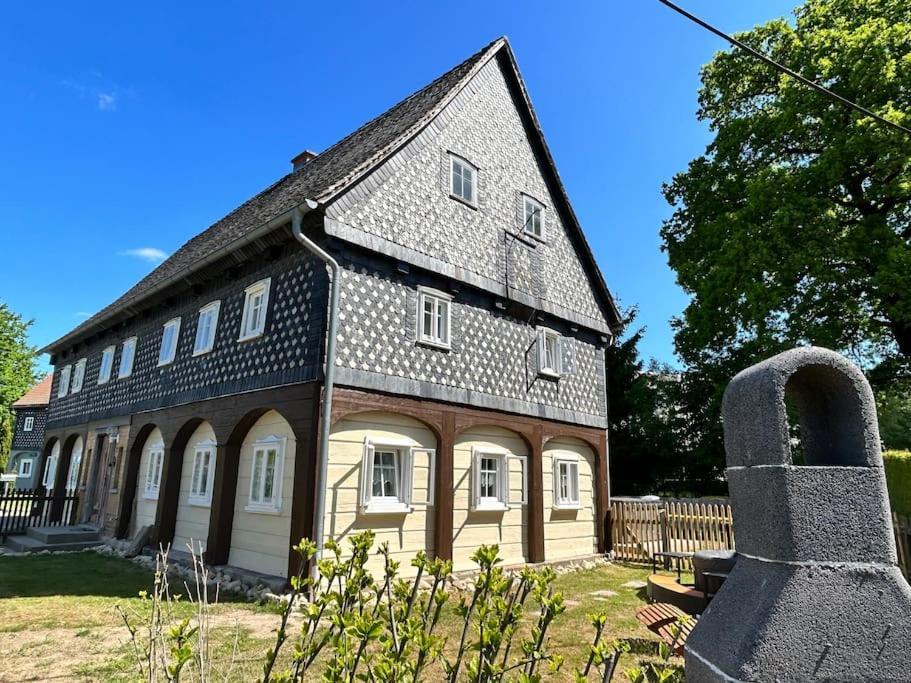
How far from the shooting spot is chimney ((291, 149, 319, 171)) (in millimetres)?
17397

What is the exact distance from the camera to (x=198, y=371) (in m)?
12.2

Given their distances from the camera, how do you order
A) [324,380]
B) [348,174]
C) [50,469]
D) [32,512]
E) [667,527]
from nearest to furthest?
[324,380] → [348,174] → [667,527] → [32,512] → [50,469]

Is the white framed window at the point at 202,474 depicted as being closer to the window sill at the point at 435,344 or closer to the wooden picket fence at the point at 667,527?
the window sill at the point at 435,344

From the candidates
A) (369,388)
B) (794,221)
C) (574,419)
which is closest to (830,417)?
(369,388)

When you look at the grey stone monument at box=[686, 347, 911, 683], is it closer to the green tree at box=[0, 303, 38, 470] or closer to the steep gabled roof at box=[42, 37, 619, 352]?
the steep gabled roof at box=[42, 37, 619, 352]

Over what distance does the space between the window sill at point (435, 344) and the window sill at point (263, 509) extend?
382 cm

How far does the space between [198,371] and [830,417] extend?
11.9 m

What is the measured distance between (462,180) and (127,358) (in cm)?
1094

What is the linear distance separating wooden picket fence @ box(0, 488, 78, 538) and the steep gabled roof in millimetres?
5270

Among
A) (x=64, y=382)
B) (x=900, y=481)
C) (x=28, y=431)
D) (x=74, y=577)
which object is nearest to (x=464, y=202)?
(x=900, y=481)

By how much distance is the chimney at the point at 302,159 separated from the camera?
17.4 m

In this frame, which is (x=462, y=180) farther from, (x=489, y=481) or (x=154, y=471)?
(x=154, y=471)

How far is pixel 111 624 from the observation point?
7.23 meters

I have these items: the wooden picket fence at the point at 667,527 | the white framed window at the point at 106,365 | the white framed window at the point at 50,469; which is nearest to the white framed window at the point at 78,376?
the white framed window at the point at 106,365
